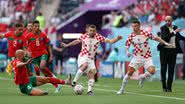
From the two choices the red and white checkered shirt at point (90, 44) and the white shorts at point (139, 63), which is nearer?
the white shorts at point (139, 63)

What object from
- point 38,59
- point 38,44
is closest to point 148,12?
point 38,59

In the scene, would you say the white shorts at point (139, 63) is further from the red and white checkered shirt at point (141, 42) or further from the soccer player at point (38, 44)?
the soccer player at point (38, 44)

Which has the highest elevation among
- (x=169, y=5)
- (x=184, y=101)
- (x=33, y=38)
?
(x=169, y=5)

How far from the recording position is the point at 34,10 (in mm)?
47375

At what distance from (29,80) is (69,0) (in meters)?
27.1

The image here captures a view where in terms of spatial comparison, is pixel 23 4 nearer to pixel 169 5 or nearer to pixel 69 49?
pixel 69 49

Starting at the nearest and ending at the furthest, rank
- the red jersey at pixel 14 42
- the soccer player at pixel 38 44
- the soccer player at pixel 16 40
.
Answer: the soccer player at pixel 38 44
the soccer player at pixel 16 40
the red jersey at pixel 14 42

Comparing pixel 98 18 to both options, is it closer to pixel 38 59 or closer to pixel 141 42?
pixel 38 59

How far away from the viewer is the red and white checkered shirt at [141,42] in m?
21.0

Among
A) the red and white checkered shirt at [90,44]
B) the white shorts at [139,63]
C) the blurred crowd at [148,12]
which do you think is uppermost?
the blurred crowd at [148,12]

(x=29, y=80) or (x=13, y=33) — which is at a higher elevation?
(x=13, y=33)

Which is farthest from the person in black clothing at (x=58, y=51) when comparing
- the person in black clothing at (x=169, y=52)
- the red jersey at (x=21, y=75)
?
the red jersey at (x=21, y=75)

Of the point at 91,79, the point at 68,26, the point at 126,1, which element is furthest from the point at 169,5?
the point at 91,79

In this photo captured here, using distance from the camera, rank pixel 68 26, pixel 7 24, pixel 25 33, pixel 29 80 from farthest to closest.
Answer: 1. pixel 7 24
2. pixel 68 26
3. pixel 25 33
4. pixel 29 80
